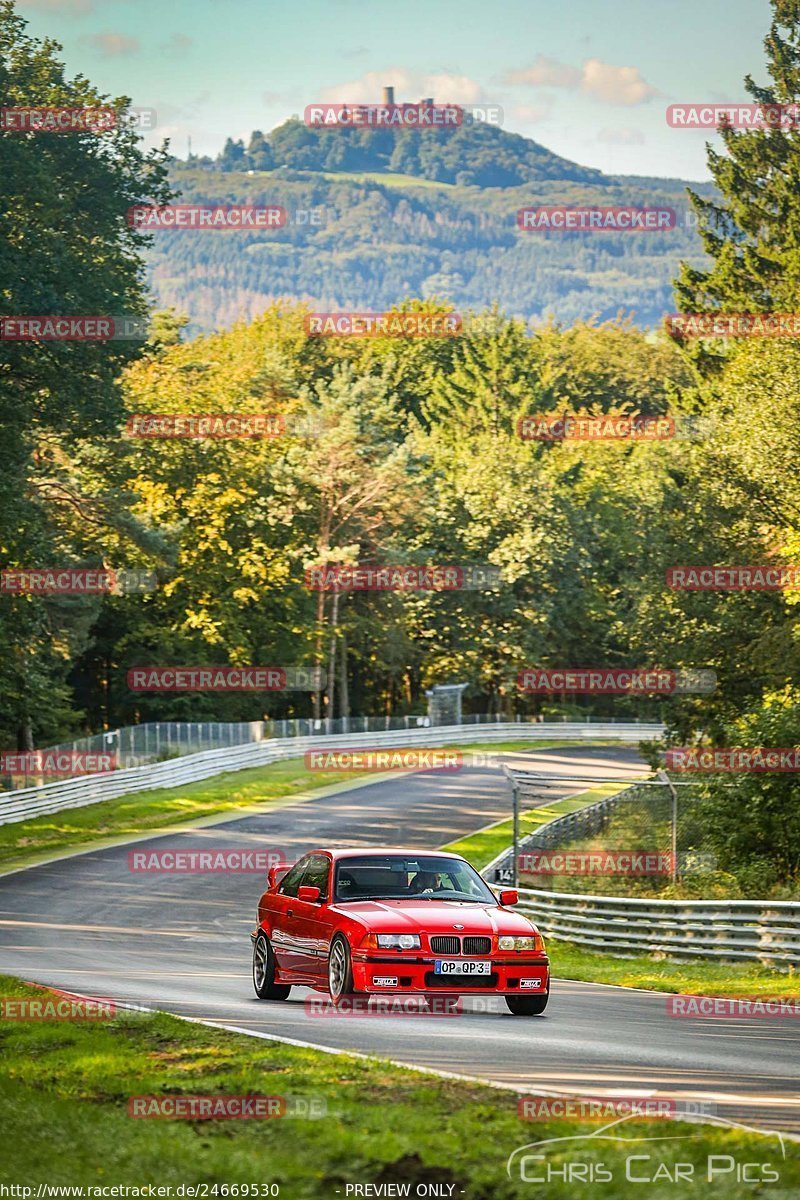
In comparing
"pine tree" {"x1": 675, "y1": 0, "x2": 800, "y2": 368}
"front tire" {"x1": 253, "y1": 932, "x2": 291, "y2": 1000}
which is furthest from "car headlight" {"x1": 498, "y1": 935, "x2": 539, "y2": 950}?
"pine tree" {"x1": 675, "y1": 0, "x2": 800, "y2": 368}

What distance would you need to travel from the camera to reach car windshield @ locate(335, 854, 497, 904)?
14.4 meters

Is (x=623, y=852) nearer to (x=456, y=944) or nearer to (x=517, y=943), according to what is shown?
(x=517, y=943)

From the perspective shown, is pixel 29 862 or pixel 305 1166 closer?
pixel 305 1166

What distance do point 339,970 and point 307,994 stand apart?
313 cm

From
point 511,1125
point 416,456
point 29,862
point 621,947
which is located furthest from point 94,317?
point 416,456

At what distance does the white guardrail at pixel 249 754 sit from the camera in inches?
1719

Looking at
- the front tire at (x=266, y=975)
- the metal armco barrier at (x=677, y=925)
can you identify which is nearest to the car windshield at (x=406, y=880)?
the front tire at (x=266, y=975)

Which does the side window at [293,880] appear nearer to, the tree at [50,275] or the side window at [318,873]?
the side window at [318,873]

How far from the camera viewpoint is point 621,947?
25047 millimetres

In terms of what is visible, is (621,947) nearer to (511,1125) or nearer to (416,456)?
(511,1125)

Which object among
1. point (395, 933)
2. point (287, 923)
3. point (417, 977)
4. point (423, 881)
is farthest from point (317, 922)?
point (417, 977)

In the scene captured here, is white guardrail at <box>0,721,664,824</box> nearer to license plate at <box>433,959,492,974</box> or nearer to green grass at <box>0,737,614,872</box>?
green grass at <box>0,737,614,872</box>

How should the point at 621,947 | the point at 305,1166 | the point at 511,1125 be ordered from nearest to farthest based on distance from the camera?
the point at 305,1166
the point at 511,1125
the point at 621,947

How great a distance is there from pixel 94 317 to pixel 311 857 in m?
25.8
